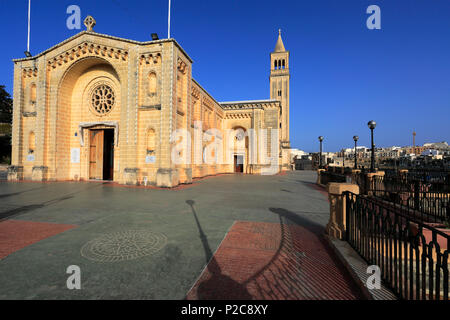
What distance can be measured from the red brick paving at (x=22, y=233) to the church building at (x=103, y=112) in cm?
762

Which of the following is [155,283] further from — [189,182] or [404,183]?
[189,182]

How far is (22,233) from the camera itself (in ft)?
15.2

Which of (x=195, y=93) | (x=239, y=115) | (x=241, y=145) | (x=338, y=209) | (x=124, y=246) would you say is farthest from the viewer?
(x=241, y=145)

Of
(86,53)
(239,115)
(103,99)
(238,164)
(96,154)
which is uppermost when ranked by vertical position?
(86,53)

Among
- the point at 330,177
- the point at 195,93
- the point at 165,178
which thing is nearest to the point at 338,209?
the point at 330,177

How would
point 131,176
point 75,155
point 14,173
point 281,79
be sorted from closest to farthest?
point 131,176, point 14,173, point 75,155, point 281,79

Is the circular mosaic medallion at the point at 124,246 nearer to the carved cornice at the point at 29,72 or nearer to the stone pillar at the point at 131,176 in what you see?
the stone pillar at the point at 131,176

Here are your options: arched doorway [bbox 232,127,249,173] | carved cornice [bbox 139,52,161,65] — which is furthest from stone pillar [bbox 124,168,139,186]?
arched doorway [bbox 232,127,249,173]

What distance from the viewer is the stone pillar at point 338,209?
4234 mm

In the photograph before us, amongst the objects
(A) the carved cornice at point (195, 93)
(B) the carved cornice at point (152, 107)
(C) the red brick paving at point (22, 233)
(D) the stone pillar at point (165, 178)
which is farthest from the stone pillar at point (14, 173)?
(A) the carved cornice at point (195, 93)

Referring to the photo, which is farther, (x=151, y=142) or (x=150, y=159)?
(x=151, y=142)

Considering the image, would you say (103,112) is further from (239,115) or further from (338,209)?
(239,115)

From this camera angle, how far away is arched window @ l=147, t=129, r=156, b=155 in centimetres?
1346

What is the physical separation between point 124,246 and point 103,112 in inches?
600
